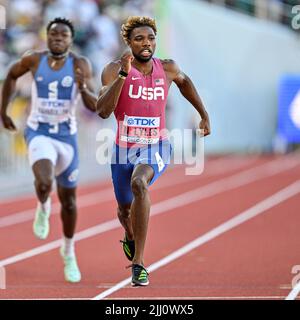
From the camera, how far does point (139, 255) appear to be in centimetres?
682

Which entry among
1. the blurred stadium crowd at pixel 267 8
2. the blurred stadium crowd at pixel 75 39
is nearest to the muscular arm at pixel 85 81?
the blurred stadium crowd at pixel 75 39

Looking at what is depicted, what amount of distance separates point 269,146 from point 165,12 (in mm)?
7164

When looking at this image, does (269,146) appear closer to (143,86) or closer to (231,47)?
(231,47)

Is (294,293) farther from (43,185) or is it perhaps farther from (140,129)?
(43,185)

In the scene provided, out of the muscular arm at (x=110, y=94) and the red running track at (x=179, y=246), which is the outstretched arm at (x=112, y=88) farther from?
the red running track at (x=179, y=246)

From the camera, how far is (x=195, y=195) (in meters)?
17.1

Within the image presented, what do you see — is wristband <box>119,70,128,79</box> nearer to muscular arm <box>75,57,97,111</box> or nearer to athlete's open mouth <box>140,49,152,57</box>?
athlete's open mouth <box>140,49,152,57</box>

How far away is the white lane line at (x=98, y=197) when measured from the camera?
44.0ft

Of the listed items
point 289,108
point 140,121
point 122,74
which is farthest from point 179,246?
point 289,108

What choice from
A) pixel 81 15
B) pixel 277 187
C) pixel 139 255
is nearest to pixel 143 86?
pixel 139 255

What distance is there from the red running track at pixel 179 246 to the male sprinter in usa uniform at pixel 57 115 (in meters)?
0.60

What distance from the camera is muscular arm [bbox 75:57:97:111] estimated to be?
27.3 feet

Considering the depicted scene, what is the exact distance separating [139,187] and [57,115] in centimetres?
205
